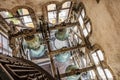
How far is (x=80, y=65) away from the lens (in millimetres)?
12961

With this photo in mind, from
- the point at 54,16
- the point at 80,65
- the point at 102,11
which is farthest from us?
the point at 80,65

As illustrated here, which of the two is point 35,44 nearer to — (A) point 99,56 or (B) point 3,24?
(B) point 3,24

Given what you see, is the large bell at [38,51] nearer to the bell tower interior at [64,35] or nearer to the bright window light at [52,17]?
the bell tower interior at [64,35]

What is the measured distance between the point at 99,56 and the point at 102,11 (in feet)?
9.52

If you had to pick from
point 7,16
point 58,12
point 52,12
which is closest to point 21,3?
point 7,16

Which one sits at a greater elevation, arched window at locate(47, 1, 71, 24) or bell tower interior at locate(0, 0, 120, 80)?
arched window at locate(47, 1, 71, 24)

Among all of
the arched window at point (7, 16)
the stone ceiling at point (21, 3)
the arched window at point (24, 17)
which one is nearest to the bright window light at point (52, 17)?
the arched window at point (24, 17)

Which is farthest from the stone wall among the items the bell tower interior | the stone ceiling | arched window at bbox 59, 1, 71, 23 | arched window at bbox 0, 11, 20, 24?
arched window at bbox 0, 11, 20, 24

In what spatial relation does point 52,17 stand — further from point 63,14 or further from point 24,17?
point 24,17

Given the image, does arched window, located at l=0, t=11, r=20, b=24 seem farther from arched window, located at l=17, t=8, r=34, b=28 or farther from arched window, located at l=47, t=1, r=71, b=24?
arched window, located at l=47, t=1, r=71, b=24

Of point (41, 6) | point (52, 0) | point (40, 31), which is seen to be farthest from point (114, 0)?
point (40, 31)

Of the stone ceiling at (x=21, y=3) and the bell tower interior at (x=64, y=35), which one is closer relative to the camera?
the bell tower interior at (x=64, y=35)

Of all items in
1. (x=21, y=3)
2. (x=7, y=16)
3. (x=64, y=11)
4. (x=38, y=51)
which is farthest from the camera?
(x=38, y=51)

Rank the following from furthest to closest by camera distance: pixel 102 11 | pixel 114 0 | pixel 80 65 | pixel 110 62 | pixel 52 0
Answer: pixel 80 65 → pixel 52 0 → pixel 110 62 → pixel 102 11 → pixel 114 0
